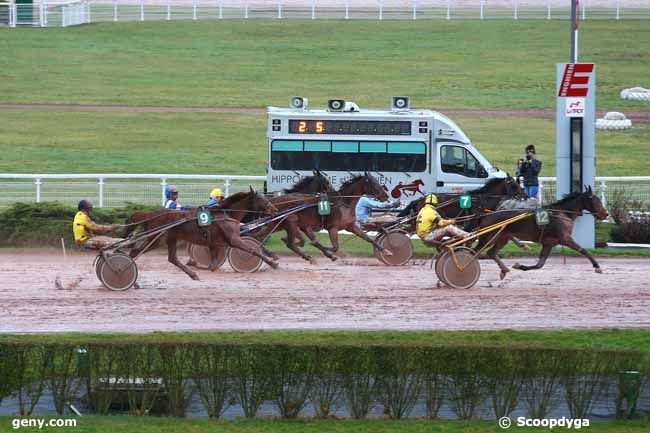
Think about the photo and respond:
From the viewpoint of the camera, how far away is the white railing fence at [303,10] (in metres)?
50.1

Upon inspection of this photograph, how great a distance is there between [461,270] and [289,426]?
263 inches

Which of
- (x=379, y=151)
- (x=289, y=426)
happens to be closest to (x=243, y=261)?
(x=379, y=151)

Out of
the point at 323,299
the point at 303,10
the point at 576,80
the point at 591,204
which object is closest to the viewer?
the point at 323,299

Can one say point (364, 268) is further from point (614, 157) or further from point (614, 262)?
point (614, 157)

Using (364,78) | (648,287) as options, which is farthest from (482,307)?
(364,78)

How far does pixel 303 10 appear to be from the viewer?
5331 centimetres

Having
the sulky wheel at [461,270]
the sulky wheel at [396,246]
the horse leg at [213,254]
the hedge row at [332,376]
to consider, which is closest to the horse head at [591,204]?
the sulky wheel at [461,270]

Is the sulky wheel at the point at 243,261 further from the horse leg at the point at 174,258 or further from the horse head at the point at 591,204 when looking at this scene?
the horse head at the point at 591,204

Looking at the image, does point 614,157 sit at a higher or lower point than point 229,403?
higher

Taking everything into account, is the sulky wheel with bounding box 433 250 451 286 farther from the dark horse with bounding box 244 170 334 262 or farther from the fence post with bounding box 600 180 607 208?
the fence post with bounding box 600 180 607 208

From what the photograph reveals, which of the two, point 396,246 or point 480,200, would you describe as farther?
point 480,200

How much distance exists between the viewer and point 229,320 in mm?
15180

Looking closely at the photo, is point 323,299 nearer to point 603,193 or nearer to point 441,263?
point 441,263

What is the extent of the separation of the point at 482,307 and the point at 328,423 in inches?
214
